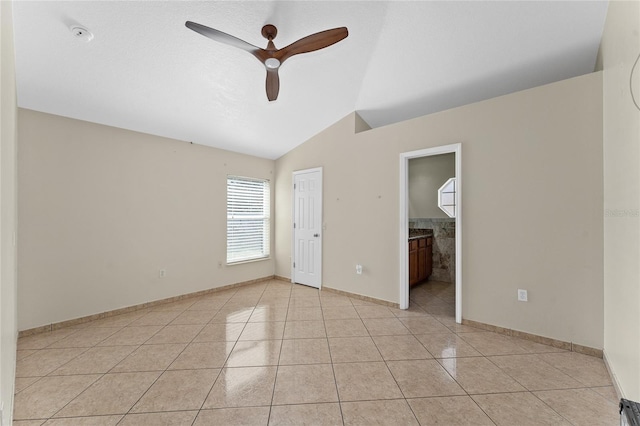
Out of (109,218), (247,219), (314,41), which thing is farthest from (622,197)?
(109,218)

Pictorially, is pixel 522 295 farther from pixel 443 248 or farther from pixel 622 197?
pixel 443 248

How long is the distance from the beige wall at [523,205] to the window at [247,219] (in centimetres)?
238

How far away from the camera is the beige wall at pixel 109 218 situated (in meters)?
2.80

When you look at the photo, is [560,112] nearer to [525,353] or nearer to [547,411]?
[525,353]

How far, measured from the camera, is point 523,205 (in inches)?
107

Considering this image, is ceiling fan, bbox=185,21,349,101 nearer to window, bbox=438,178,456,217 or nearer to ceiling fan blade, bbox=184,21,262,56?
ceiling fan blade, bbox=184,21,262,56

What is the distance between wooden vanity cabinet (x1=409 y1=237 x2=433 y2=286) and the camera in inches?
167

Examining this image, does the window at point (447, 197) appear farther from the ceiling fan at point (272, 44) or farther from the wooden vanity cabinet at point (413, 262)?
the ceiling fan at point (272, 44)

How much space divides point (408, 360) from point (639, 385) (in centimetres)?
138

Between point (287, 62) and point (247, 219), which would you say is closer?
point (287, 62)

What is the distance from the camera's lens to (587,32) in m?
2.33

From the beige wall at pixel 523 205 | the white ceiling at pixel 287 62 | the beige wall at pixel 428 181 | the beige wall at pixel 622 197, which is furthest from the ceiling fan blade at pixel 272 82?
the beige wall at pixel 428 181

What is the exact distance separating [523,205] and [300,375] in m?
2.75

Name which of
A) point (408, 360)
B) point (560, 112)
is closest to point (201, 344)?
point (408, 360)
